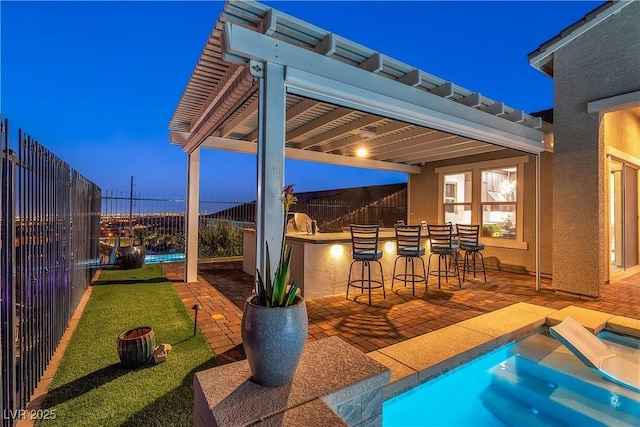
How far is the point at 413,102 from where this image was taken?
3.79 m

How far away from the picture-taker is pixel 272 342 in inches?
64.4

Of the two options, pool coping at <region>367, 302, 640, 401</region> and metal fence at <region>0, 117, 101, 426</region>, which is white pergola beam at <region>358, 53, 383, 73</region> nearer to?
pool coping at <region>367, 302, 640, 401</region>

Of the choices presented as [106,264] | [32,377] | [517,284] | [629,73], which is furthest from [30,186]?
[629,73]

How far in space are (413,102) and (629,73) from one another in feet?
11.9

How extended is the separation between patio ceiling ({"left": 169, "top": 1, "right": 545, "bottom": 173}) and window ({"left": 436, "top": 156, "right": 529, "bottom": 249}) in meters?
0.70

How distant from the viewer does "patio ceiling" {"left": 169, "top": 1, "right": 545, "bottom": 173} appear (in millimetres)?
2693

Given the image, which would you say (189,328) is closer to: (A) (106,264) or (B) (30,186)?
(B) (30,186)

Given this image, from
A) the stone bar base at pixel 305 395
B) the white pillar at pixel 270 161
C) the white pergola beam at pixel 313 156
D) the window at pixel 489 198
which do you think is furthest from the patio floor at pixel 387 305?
the white pergola beam at pixel 313 156

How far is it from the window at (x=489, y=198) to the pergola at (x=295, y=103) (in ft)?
4.38

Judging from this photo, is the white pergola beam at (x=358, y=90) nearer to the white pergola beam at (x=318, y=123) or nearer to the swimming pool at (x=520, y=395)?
the white pergola beam at (x=318, y=123)

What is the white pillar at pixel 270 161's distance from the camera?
105 inches

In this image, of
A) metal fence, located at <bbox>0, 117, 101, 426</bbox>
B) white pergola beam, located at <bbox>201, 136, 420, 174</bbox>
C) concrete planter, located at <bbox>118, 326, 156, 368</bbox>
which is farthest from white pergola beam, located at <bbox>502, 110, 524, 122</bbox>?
metal fence, located at <bbox>0, 117, 101, 426</bbox>

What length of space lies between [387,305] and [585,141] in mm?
4197

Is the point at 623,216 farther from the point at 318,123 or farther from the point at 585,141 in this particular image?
the point at 318,123
